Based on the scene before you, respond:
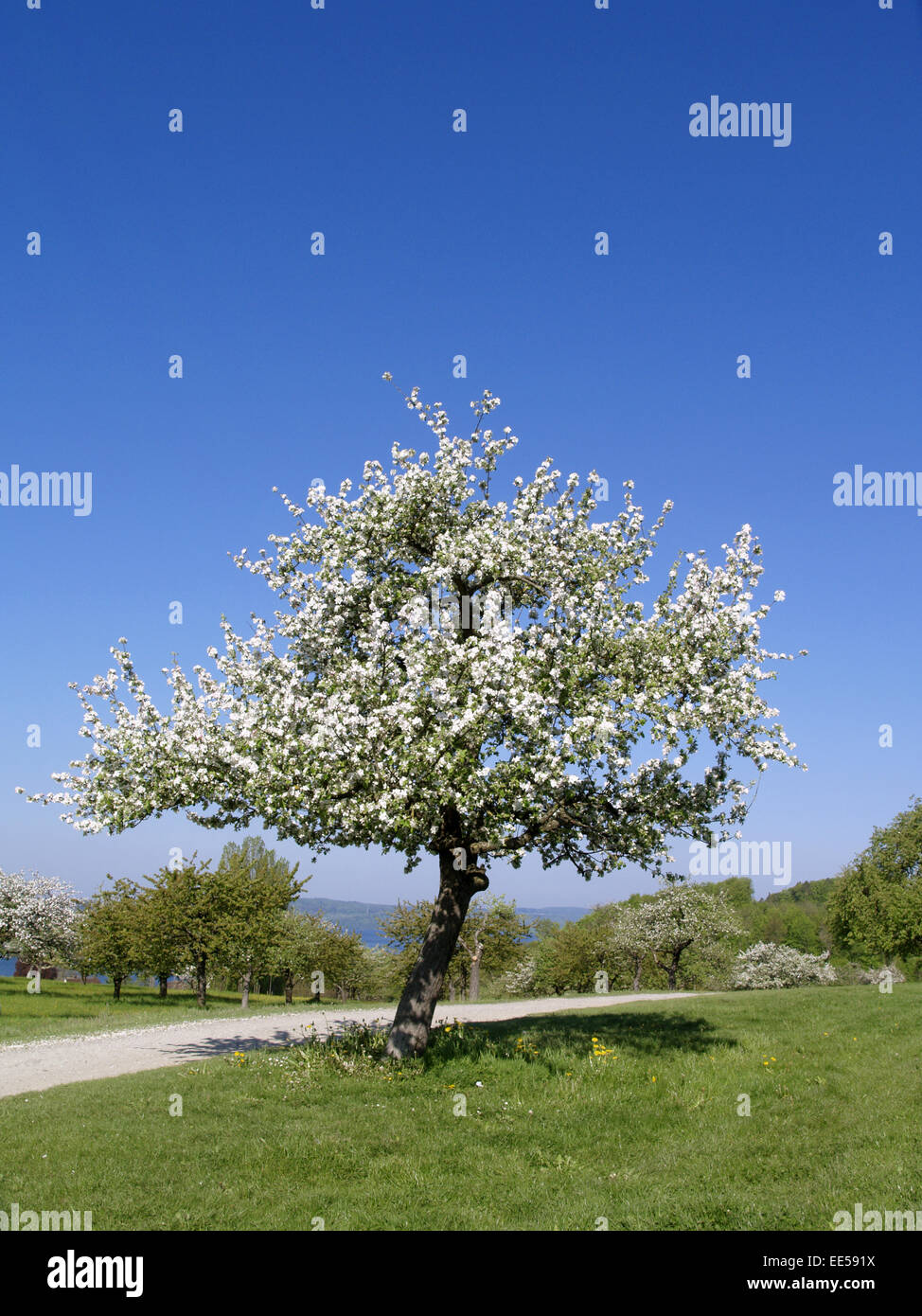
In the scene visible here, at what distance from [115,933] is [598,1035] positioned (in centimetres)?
3115

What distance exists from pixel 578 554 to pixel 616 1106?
11.4m

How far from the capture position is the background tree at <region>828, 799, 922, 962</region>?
180ft

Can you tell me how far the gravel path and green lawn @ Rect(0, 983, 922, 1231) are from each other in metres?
2.07

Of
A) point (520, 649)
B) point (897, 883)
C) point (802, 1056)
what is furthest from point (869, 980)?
point (520, 649)

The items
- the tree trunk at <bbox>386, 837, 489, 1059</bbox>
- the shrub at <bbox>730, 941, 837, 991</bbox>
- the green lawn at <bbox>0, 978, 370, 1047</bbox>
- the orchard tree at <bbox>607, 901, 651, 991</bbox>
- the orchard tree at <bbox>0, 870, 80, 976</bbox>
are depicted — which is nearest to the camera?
the tree trunk at <bbox>386, 837, 489, 1059</bbox>

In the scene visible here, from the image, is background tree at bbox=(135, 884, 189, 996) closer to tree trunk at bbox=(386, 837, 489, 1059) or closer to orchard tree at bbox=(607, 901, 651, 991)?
tree trunk at bbox=(386, 837, 489, 1059)

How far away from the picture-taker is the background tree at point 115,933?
137 feet

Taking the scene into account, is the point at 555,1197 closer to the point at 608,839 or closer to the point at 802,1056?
the point at 608,839

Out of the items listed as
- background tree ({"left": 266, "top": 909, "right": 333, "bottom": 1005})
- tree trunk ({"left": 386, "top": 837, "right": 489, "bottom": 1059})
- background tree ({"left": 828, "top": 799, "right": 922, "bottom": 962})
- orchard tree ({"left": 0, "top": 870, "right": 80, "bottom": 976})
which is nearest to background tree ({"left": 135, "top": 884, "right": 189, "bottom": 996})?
background tree ({"left": 266, "top": 909, "right": 333, "bottom": 1005})

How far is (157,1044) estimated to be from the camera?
23.0m

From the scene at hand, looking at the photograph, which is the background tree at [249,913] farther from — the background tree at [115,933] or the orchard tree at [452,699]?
the orchard tree at [452,699]

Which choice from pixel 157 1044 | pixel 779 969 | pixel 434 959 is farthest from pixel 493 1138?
pixel 779 969

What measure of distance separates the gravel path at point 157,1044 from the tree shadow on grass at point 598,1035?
11.8ft
